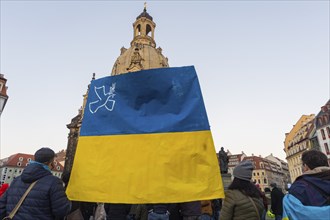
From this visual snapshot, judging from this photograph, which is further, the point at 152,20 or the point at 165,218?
the point at 152,20

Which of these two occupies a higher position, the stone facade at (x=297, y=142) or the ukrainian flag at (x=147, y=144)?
the stone facade at (x=297, y=142)

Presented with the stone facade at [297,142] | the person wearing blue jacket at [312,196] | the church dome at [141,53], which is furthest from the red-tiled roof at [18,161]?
the person wearing blue jacket at [312,196]

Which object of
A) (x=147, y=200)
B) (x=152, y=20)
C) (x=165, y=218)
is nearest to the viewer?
(x=147, y=200)

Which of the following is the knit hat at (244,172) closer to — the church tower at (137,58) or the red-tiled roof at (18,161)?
the church tower at (137,58)

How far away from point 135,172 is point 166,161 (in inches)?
21.0

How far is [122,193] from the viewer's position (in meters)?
3.53

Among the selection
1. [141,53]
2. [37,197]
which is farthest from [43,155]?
[141,53]

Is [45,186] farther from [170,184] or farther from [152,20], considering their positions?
[152,20]

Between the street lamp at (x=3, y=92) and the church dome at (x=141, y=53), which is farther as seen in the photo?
the church dome at (x=141, y=53)

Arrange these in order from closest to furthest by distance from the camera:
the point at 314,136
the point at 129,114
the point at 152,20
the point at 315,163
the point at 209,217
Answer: the point at 315,163
the point at 129,114
the point at 209,217
the point at 314,136
the point at 152,20

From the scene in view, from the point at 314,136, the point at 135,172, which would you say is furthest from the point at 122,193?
the point at 314,136

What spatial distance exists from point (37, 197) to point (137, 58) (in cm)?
3792

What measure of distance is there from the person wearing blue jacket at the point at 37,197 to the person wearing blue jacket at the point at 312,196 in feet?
10.1

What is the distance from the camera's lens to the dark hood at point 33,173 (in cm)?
324
